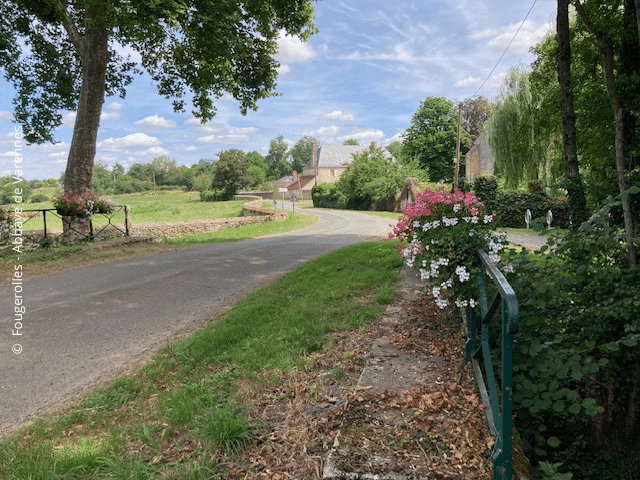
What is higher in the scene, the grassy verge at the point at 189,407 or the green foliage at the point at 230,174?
the green foliage at the point at 230,174

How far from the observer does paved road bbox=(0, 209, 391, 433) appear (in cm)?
368

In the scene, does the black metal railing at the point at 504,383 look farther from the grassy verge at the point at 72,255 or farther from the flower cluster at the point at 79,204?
the flower cluster at the point at 79,204

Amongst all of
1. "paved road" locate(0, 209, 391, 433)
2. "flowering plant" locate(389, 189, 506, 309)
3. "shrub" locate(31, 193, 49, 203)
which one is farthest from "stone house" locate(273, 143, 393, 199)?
"flowering plant" locate(389, 189, 506, 309)

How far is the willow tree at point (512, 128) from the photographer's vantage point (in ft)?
72.2

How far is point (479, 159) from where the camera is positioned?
4291cm

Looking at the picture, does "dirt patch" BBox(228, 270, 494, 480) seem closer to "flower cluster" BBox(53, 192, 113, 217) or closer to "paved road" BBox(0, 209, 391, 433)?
"paved road" BBox(0, 209, 391, 433)

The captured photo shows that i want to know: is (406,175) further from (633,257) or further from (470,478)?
(470,478)

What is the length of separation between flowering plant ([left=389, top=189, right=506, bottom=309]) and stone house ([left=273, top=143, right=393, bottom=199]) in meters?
70.9

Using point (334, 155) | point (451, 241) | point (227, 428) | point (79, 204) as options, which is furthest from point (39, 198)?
point (334, 155)

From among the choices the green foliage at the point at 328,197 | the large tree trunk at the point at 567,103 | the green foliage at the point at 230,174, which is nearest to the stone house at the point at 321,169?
the green foliage at the point at 230,174

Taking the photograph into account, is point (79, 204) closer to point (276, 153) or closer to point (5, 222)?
point (5, 222)

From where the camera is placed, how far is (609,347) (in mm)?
2805

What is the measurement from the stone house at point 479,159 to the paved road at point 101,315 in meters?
36.4

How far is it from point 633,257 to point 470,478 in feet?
10.6
